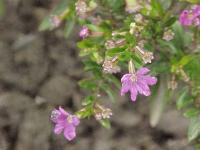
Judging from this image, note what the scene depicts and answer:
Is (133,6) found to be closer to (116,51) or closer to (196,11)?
(196,11)

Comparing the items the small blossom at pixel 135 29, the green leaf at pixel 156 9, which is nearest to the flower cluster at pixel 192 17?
the green leaf at pixel 156 9

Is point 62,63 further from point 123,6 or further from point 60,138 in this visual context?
point 123,6

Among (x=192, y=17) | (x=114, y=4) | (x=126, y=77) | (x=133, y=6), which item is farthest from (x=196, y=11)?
(x=126, y=77)

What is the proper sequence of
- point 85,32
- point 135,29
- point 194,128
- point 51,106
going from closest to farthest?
point 135,29, point 85,32, point 194,128, point 51,106

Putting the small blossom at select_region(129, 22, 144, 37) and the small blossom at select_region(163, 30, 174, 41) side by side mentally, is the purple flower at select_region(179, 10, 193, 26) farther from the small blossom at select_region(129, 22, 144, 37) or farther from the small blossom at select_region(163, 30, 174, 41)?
the small blossom at select_region(129, 22, 144, 37)

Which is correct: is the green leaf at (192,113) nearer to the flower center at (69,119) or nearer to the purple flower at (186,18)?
the purple flower at (186,18)

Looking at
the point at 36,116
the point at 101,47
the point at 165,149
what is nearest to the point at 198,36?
the point at 101,47
